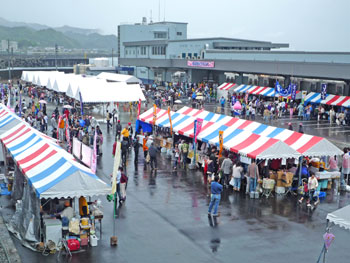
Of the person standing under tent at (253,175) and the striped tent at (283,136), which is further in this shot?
the striped tent at (283,136)

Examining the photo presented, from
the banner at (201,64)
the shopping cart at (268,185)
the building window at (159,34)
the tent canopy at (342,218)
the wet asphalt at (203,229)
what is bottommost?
the wet asphalt at (203,229)

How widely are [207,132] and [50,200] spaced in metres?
9.93

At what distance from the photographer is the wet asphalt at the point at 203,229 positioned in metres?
11.2

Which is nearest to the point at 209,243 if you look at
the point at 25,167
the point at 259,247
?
the point at 259,247

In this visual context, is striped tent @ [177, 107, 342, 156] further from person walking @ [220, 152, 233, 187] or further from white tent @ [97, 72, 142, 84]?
white tent @ [97, 72, 142, 84]

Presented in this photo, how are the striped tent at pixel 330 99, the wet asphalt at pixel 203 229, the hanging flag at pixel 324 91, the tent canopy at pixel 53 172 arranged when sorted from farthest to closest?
the hanging flag at pixel 324 91, the striped tent at pixel 330 99, the tent canopy at pixel 53 172, the wet asphalt at pixel 203 229

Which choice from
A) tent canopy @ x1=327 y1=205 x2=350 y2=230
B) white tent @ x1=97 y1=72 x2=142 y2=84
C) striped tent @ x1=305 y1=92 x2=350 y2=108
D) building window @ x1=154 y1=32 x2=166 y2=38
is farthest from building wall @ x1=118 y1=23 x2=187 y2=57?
tent canopy @ x1=327 y1=205 x2=350 y2=230

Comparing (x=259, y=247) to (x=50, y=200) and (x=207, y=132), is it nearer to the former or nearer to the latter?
(x=50, y=200)

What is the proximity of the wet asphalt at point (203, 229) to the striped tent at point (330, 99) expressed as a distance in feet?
66.5

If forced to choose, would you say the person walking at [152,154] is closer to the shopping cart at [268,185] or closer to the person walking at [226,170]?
the person walking at [226,170]

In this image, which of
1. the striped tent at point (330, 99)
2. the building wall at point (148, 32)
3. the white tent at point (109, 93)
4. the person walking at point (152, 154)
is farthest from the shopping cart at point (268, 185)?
the building wall at point (148, 32)

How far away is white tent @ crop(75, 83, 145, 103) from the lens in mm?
34125

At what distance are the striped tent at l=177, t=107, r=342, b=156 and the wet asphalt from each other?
1731mm

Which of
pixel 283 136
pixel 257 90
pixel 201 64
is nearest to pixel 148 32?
pixel 201 64
